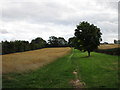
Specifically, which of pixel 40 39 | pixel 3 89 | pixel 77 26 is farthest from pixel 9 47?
pixel 40 39

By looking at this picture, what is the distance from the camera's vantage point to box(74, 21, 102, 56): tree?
40.7m

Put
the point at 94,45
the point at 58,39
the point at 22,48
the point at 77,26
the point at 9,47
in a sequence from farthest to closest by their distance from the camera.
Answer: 1. the point at 58,39
2. the point at 22,48
3. the point at 9,47
4. the point at 77,26
5. the point at 94,45

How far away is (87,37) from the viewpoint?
41.3 m

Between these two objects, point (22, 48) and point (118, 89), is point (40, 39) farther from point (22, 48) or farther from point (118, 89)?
point (118, 89)

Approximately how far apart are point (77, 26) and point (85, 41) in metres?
5.00

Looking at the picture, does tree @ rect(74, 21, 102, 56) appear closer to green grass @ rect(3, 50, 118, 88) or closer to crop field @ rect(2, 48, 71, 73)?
crop field @ rect(2, 48, 71, 73)

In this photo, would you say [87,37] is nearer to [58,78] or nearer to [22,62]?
[22,62]

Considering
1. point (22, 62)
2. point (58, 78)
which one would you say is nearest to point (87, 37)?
point (22, 62)

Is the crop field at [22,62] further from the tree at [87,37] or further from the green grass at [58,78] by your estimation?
the tree at [87,37]

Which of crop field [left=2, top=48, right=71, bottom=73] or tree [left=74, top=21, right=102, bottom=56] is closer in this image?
crop field [left=2, top=48, right=71, bottom=73]

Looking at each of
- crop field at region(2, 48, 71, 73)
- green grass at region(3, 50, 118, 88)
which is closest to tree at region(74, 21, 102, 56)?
crop field at region(2, 48, 71, 73)

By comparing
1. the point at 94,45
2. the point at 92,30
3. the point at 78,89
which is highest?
the point at 92,30

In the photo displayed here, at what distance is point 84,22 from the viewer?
144 ft

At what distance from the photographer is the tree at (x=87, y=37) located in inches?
1602
